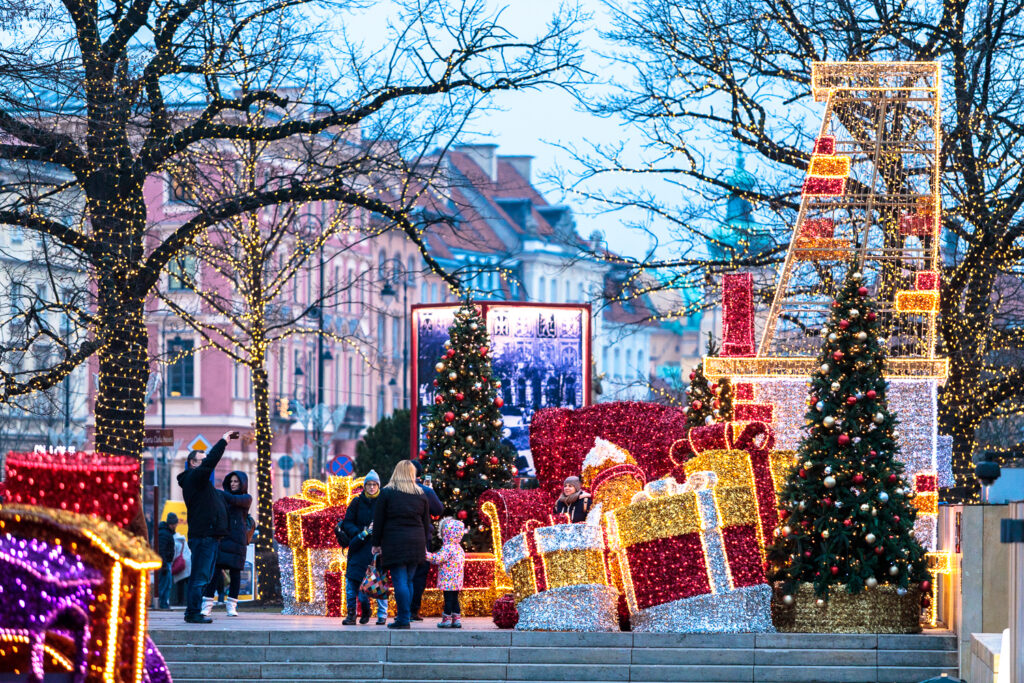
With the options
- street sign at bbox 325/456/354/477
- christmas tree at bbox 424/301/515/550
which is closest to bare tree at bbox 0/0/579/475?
christmas tree at bbox 424/301/515/550

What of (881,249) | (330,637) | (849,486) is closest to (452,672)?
(330,637)

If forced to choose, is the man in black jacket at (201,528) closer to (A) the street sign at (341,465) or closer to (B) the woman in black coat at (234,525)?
(B) the woman in black coat at (234,525)

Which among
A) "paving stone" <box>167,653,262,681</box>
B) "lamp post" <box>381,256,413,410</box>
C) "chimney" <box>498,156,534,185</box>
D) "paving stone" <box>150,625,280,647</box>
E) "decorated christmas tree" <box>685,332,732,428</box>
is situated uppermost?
"chimney" <box>498,156,534,185</box>

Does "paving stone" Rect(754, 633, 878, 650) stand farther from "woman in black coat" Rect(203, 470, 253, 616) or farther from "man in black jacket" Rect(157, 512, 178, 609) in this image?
"man in black jacket" Rect(157, 512, 178, 609)

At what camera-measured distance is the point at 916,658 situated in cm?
1661

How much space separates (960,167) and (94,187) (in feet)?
36.7

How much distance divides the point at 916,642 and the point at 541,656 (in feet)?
10.9

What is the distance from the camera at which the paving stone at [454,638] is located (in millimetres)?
17031

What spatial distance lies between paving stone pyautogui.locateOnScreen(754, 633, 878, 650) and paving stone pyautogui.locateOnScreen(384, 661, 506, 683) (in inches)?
92.3

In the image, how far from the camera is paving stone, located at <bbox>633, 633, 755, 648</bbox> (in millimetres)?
16844

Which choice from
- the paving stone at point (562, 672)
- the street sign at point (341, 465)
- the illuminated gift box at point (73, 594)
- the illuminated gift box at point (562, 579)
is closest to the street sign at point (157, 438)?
the illuminated gift box at point (562, 579)

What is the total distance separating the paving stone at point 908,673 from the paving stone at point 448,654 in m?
3.24

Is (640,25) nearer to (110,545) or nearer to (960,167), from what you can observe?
(960,167)

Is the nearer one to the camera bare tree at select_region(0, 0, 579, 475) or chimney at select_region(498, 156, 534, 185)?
bare tree at select_region(0, 0, 579, 475)
